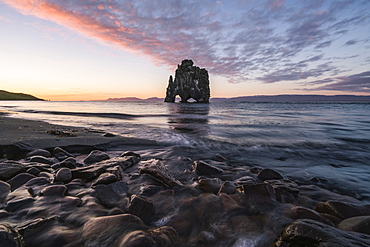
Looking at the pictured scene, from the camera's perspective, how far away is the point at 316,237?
135 centimetres

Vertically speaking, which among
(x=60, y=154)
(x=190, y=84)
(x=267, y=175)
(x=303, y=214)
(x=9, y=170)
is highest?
(x=190, y=84)

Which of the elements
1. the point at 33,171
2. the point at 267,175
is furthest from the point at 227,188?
the point at 33,171

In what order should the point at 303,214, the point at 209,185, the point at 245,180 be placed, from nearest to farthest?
the point at 303,214 < the point at 209,185 < the point at 245,180

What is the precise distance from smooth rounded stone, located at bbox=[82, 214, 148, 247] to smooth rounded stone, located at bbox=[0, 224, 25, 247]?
445 millimetres

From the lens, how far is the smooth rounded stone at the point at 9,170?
270cm

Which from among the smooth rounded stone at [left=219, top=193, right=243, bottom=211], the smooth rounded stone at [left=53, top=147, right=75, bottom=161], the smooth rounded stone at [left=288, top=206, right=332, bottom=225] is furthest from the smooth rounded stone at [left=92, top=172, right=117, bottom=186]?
the smooth rounded stone at [left=288, top=206, right=332, bottom=225]

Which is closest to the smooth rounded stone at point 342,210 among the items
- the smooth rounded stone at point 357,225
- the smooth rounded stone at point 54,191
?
the smooth rounded stone at point 357,225

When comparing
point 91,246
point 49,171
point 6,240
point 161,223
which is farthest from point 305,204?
point 49,171

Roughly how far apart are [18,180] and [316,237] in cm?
363

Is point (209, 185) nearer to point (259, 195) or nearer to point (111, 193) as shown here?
point (259, 195)

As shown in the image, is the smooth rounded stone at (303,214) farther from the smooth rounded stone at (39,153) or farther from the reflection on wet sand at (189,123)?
the reflection on wet sand at (189,123)

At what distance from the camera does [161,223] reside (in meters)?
1.88

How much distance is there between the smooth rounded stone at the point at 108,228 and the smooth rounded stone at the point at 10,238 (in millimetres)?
445

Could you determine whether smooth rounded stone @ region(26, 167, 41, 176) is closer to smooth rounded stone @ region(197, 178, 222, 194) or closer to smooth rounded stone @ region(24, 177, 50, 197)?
smooth rounded stone @ region(24, 177, 50, 197)
